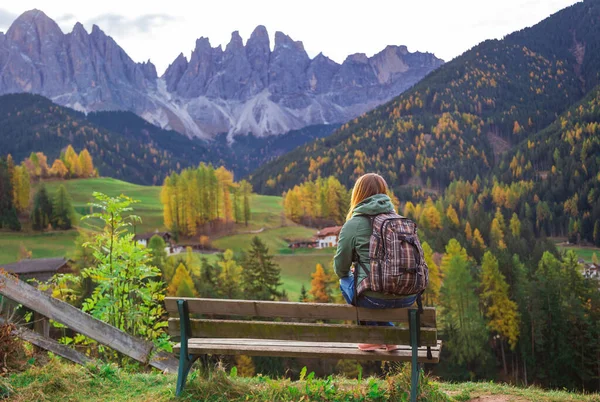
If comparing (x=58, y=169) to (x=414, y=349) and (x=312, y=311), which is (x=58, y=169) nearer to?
(x=312, y=311)

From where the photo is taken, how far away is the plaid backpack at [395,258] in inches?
229

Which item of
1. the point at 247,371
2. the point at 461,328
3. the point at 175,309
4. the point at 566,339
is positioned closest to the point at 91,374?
the point at 175,309

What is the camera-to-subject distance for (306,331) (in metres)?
6.01

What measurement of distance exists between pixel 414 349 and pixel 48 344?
5261 mm

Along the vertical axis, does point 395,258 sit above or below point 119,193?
below

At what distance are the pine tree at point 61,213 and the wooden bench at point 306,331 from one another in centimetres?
9792

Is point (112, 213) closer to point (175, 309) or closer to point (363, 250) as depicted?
point (175, 309)

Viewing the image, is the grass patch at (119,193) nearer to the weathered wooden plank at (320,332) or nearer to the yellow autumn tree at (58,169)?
the yellow autumn tree at (58,169)

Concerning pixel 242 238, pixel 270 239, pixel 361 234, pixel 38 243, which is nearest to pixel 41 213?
pixel 38 243

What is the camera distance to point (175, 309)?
634cm

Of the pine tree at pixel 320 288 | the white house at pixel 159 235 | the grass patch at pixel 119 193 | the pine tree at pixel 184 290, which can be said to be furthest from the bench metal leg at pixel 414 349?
the grass patch at pixel 119 193

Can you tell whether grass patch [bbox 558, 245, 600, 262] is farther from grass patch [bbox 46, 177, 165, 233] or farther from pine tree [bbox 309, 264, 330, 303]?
grass patch [bbox 46, 177, 165, 233]

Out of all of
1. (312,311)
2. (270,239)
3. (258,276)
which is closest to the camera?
(312,311)

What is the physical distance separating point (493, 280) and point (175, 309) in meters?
56.0
